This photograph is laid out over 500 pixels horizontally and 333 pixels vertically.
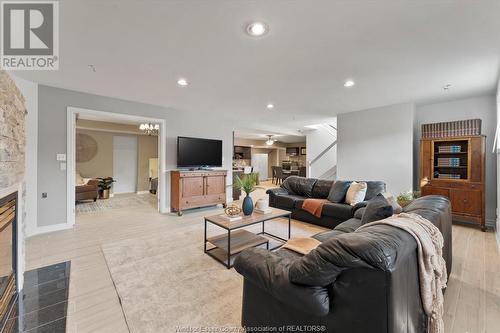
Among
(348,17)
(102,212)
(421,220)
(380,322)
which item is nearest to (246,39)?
(348,17)

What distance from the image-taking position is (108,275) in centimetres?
234

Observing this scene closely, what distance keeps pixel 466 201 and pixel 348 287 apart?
14.9 ft

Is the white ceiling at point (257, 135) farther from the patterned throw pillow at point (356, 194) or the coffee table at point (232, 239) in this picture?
the coffee table at point (232, 239)

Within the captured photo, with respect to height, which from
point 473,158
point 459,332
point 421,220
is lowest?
point 459,332

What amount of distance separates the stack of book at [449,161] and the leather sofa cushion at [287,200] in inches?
113

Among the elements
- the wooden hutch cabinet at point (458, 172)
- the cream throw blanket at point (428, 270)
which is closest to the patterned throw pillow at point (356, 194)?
the wooden hutch cabinet at point (458, 172)

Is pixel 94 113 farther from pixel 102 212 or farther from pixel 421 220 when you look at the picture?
pixel 421 220

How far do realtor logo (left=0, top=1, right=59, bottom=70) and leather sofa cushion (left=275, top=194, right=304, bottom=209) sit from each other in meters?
4.09

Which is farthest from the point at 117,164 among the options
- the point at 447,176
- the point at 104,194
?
the point at 447,176

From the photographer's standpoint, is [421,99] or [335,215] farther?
[421,99]

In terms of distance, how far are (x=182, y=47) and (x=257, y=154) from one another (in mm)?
11513

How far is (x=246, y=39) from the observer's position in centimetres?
225

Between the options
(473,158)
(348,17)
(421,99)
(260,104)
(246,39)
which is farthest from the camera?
(260,104)

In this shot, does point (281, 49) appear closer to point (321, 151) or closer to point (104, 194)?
point (321, 151)
